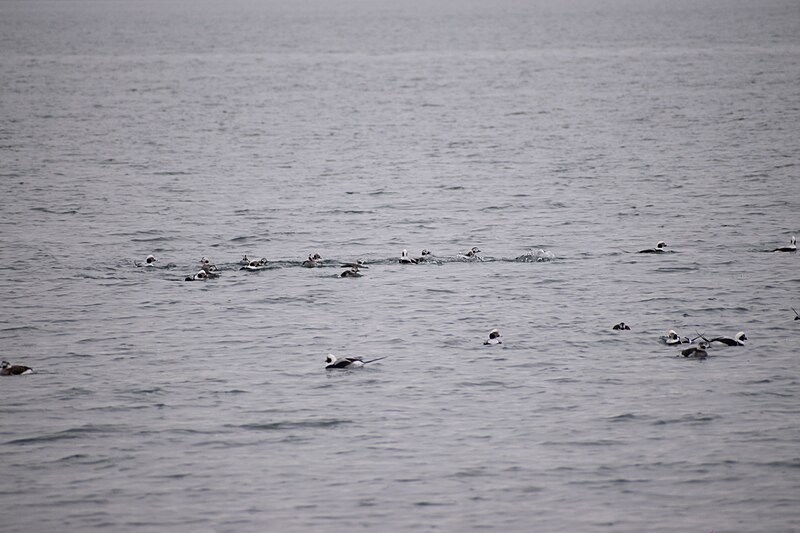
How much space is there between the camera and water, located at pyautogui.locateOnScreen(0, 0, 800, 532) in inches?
738

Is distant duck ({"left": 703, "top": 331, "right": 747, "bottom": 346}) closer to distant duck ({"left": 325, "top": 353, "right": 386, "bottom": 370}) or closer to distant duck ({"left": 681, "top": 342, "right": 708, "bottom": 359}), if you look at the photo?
distant duck ({"left": 681, "top": 342, "right": 708, "bottom": 359})

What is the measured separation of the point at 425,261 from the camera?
35.3 meters

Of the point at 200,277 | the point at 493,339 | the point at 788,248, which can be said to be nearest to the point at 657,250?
the point at 788,248

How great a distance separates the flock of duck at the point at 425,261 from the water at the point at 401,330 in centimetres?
30

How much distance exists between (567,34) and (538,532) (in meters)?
177

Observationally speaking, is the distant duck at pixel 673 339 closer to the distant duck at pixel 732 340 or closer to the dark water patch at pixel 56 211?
the distant duck at pixel 732 340

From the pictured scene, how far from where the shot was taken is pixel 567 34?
187250mm

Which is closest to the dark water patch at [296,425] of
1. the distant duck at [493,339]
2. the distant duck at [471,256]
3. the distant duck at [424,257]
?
the distant duck at [493,339]

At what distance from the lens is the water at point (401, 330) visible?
18.8 m

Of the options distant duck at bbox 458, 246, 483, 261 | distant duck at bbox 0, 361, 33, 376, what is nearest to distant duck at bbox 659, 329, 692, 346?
distant duck at bbox 458, 246, 483, 261

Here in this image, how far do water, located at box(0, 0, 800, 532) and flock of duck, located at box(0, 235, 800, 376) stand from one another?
0.30 metres

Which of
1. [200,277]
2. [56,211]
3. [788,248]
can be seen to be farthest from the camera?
[56,211]

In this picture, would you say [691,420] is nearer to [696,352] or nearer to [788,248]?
[696,352]

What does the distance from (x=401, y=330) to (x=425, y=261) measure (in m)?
7.73
